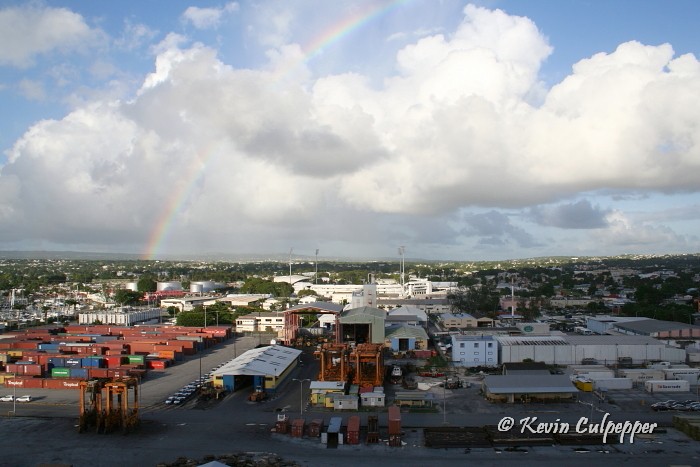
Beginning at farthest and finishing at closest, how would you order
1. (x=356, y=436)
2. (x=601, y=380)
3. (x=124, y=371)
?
1. (x=124, y=371)
2. (x=601, y=380)
3. (x=356, y=436)

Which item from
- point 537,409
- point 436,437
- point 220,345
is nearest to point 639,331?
point 537,409

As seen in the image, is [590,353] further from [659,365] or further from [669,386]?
[669,386]

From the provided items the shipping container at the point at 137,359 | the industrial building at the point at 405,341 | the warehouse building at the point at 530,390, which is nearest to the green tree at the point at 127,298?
the shipping container at the point at 137,359

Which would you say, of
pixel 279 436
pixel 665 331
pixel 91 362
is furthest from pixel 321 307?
pixel 279 436

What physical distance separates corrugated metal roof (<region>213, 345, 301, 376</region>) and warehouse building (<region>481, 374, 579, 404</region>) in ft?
27.1

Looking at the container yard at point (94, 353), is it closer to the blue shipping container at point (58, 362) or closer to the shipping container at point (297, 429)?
the blue shipping container at point (58, 362)

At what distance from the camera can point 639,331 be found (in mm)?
32469

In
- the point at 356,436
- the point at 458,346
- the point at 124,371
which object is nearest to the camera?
the point at 356,436

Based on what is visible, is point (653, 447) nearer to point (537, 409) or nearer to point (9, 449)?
point (537, 409)

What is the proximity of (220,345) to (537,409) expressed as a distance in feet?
70.3

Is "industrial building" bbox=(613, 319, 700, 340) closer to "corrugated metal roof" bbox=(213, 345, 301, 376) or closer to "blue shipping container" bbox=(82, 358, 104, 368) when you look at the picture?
"corrugated metal roof" bbox=(213, 345, 301, 376)

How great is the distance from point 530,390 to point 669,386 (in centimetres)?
598

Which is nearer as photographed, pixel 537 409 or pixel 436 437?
pixel 436 437

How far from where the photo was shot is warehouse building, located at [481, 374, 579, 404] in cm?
1912
